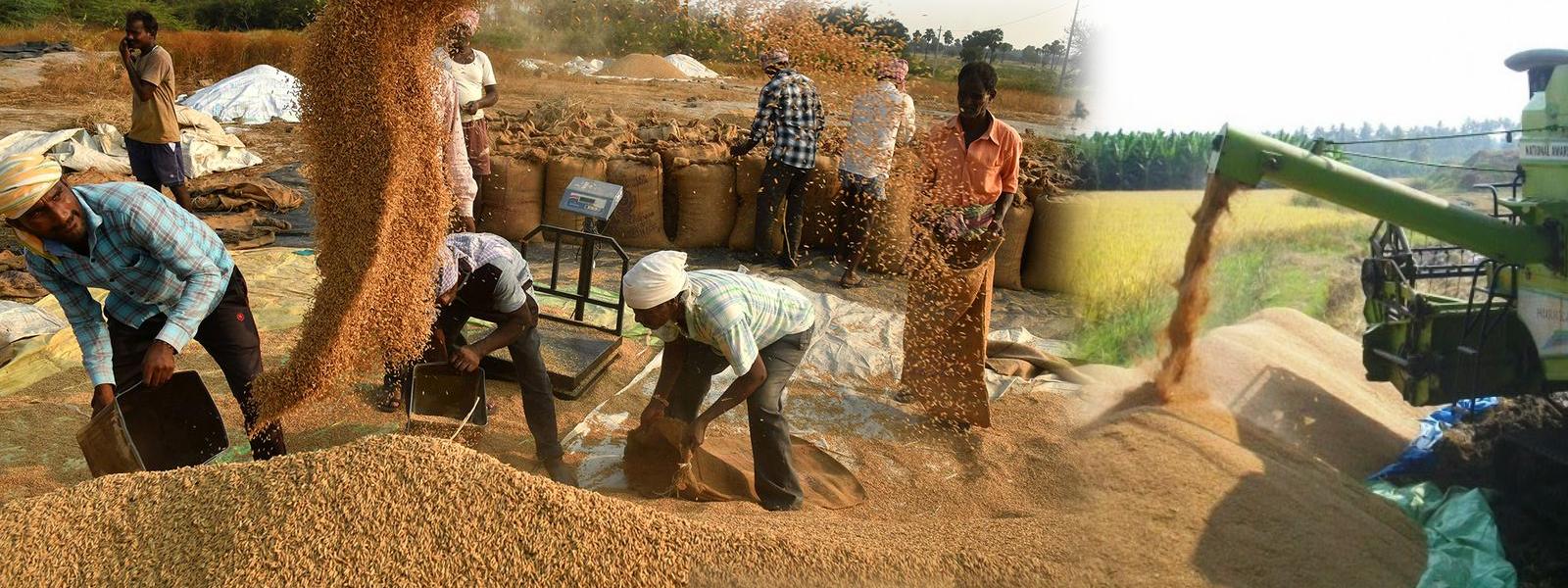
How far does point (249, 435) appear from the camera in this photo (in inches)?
115

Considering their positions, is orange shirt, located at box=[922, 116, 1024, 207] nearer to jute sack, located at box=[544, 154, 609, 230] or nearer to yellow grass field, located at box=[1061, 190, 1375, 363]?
yellow grass field, located at box=[1061, 190, 1375, 363]

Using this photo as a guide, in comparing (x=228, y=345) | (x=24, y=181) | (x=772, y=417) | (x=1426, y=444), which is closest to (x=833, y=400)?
(x=772, y=417)

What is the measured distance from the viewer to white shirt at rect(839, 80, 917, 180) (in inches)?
175

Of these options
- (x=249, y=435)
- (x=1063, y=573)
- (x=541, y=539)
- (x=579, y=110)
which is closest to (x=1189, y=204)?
(x=1063, y=573)

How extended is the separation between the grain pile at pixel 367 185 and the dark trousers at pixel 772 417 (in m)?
0.88

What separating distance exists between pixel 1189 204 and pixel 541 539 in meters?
2.26

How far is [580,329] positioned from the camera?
14.7 feet

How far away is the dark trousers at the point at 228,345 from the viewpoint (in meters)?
2.71

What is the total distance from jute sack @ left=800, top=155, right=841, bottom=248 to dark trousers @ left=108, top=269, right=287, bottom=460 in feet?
11.4

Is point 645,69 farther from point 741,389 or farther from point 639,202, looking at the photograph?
point 741,389

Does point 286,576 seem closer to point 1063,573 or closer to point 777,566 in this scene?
point 777,566

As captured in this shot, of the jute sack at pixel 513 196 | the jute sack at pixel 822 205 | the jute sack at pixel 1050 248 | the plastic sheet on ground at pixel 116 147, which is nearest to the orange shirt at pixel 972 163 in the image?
Result: the jute sack at pixel 1050 248

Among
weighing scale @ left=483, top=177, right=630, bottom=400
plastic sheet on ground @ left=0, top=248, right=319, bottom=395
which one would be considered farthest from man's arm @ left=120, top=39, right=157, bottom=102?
weighing scale @ left=483, top=177, right=630, bottom=400

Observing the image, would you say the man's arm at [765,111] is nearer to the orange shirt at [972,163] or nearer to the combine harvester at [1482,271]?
the orange shirt at [972,163]
